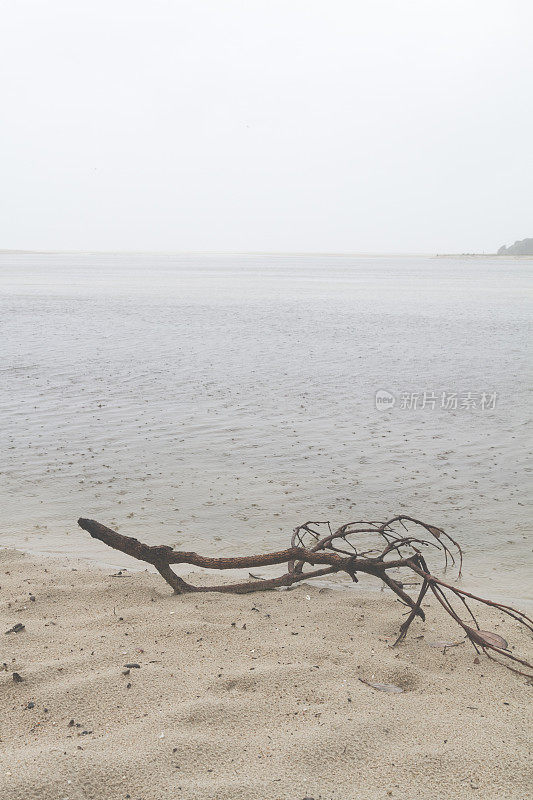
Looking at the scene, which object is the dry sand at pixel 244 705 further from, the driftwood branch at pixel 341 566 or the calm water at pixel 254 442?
the calm water at pixel 254 442

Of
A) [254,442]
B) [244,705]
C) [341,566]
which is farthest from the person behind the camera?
[254,442]

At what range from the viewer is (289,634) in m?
3.89

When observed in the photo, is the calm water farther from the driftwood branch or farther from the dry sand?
the dry sand

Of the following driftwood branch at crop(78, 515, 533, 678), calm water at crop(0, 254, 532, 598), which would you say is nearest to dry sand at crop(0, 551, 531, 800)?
driftwood branch at crop(78, 515, 533, 678)

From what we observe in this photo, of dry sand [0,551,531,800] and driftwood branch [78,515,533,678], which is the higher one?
driftwood branch [78,515,533,678]

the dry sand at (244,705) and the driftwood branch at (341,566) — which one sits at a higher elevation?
the driftwood branch at (341,566)

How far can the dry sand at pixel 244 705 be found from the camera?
2.54m

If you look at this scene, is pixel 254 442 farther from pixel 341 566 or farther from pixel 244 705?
pixel 244 705

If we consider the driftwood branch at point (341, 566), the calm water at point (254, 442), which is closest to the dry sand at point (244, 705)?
the driftwood branch at point (341, 566)

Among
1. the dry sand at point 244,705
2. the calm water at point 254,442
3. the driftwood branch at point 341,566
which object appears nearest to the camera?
the dry sand at point 244,705

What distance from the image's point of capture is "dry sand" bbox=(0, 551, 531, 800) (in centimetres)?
254

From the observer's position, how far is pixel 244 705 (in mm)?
3045

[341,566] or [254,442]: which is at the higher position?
[341,566]

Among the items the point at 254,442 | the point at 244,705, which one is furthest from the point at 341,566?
the point at 254,442
